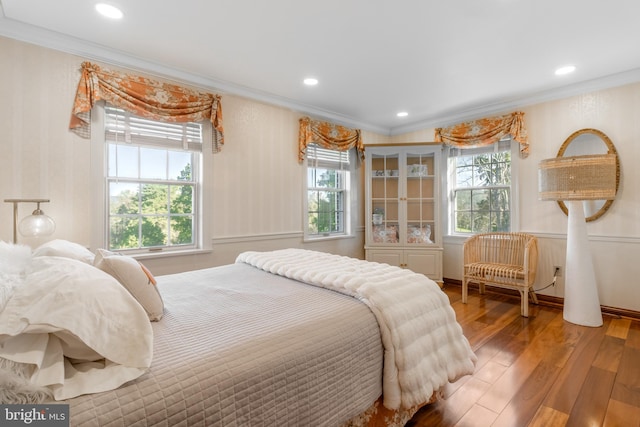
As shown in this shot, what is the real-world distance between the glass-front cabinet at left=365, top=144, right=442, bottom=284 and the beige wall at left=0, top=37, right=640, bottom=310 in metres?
0.41

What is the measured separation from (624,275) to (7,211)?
548 cm

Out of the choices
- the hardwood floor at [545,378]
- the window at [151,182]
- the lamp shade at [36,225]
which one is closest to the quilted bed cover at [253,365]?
the hardwood floor at [545,378]

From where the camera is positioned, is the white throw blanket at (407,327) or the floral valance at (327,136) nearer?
the white throw blanket at (407,327)

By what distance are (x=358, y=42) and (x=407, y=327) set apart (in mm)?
2157

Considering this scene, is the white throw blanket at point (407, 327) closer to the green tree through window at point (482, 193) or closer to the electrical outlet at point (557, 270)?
the electrical outlet at point (557, 270)

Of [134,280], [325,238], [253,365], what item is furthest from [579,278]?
[134,280]

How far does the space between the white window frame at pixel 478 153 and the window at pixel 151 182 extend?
Result: 3.43 meters

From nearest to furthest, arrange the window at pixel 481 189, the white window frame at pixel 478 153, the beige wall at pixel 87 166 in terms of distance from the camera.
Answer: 1. the beige wall at pixel 87 166
2. the white window frame at pixel 478 153
3. the window at pixel 481 189

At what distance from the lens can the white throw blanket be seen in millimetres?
1346

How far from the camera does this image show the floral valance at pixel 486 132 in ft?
12.1

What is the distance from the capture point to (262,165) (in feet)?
11.7

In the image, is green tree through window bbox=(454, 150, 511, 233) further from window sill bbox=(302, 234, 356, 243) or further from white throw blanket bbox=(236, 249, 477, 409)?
white throw blanket bbox=(236, 249, 477, 409)

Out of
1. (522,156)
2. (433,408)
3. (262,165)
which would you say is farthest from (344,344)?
(522,156)

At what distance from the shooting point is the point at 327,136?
4160mm
